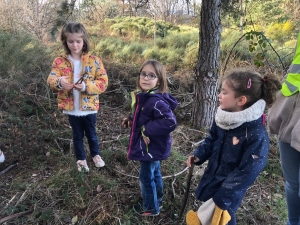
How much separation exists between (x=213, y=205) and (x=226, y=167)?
0.89 ft

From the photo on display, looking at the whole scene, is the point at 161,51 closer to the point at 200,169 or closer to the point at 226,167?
the point at 200,169

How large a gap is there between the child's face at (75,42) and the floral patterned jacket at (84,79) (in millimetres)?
110

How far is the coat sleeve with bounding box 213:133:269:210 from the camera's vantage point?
173cm

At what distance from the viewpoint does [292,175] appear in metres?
2.11

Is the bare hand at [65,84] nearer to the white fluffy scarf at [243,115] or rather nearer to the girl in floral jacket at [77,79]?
the girl in floral jacket at [77,79]

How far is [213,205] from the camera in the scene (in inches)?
74.1

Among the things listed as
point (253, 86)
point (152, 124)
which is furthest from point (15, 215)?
point (253, 86)

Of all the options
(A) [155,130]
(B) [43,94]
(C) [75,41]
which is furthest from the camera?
(B) [43,94]

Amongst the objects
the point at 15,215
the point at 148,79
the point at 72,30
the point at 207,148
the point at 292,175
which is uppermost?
the point at 72,30

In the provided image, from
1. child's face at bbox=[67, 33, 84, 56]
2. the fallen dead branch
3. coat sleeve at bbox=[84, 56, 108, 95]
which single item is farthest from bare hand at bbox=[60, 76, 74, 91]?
the fallen dead branch

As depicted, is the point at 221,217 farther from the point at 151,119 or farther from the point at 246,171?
the point at 151,119

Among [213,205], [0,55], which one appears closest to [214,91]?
[213,205]

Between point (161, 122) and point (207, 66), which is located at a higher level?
point (207, 66)

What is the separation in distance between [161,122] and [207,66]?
1998 mm
